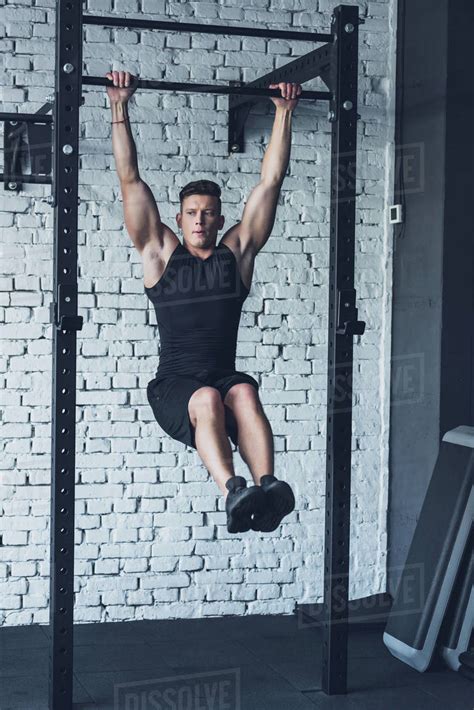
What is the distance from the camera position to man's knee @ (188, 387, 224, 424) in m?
3.51

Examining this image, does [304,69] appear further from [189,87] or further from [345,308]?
[345,308]

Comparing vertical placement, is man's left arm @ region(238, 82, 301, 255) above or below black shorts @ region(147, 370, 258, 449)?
above

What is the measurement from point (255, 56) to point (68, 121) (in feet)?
5.20

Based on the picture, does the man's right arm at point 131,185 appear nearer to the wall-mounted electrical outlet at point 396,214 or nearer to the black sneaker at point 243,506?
the black sneaker at point 243,506

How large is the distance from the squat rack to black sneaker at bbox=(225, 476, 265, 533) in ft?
2.38

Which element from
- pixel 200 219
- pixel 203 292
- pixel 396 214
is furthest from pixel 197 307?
pixel 396 214

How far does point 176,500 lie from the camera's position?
500 centimetres

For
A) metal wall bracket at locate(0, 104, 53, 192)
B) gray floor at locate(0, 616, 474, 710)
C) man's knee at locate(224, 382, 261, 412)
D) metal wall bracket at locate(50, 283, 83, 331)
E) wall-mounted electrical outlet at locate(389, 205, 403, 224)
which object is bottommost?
gray floor at locate(0, 616, 474, 710)

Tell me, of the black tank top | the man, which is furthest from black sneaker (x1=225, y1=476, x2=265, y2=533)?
the black tank top

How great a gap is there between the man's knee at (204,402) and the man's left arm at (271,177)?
0.54 metres

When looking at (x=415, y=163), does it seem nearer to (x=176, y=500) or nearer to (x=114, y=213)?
Result: (x=114, y=213)

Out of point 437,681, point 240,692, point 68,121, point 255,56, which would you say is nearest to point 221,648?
point 240,692

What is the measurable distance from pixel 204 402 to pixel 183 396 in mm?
101

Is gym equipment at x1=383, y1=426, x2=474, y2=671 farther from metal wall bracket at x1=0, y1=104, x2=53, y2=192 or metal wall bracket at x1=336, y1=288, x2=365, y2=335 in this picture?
metal wall bracket at x1=0, y1=104, x2=53, y2=192
